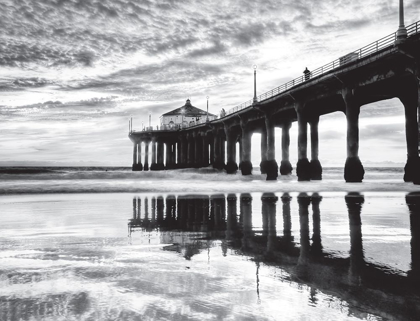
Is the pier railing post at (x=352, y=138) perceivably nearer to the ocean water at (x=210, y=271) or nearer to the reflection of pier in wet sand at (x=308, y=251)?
the reflection of pier in wet sand at (x=308, y=251)

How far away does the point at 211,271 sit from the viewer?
4.38 metres

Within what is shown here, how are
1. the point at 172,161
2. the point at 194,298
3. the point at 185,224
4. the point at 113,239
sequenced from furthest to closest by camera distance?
the point at 172,161 < the point at 185,224 < the point at 113,239 < the point at 194,298

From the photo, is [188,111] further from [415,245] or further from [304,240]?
[415,245]

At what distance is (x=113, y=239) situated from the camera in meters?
6.70

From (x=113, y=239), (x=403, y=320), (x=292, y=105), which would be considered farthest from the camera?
(x=292, y=105)

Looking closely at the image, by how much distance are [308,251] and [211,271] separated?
195 centimetres

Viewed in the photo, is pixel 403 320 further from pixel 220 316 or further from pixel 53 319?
pixel 53 319

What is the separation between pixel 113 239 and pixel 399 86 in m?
30.5

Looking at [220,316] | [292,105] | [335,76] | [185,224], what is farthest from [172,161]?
[220,316]

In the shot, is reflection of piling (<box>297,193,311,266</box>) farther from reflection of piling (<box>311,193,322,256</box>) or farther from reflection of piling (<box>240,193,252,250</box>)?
reflection of piling (<box>240,193,252,250</box>)

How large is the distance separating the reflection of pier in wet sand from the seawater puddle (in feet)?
0.06

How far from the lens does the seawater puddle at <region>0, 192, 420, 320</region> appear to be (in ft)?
10.2

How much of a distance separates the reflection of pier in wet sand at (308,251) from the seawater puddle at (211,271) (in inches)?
0.7

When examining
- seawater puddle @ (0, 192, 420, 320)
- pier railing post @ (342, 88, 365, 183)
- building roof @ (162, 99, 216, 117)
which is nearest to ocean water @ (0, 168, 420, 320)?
seawater puddle @ (0, 192, 420, 320)
